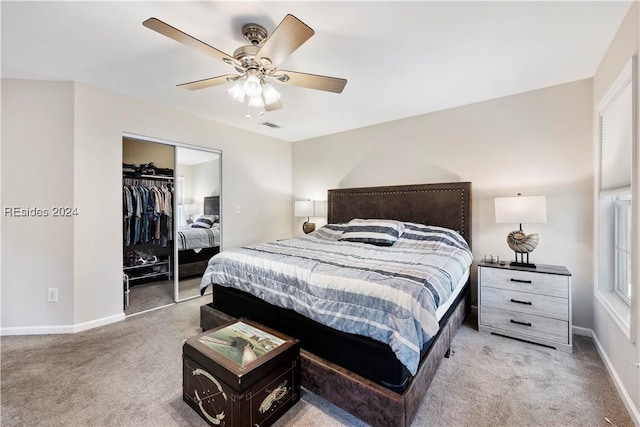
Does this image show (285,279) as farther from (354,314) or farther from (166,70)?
(166,70)

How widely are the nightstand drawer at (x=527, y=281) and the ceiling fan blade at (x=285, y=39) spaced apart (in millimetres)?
2517

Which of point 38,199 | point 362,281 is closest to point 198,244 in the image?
point 38,199

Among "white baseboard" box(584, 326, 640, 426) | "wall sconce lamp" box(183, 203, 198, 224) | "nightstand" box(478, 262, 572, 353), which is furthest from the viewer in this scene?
"wall sconce lamp" box(183, 203, 198, 224)

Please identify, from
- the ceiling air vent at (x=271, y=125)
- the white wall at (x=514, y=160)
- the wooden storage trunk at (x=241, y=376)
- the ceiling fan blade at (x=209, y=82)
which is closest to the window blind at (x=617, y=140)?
the white wall at (x=514, y=160)

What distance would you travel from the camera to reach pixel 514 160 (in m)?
2.90

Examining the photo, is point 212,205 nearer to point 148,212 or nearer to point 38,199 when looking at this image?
point 148,212

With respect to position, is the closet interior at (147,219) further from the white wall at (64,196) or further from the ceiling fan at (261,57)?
the ceiling fan at (261,57)

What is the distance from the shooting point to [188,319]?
293cm

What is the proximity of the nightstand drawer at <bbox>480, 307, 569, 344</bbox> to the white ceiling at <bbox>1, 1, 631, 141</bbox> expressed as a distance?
86.5 inches

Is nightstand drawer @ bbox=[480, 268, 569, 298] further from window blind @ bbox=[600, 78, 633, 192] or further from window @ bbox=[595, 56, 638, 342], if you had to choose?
window blind @ bbox=[600, 78, 633, 192]

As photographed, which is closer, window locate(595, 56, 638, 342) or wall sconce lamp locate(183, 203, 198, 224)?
window locate(595, 56, 638, 342)

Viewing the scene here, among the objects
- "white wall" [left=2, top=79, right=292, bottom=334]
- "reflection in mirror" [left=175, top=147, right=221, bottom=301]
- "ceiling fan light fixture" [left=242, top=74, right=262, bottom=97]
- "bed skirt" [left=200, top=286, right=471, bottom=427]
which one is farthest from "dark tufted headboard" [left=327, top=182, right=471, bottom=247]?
"white wall" [left=2, top=79, right=292, bottom=334]

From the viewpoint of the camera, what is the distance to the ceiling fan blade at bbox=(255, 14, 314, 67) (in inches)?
54.4

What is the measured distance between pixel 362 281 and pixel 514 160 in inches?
97.2
